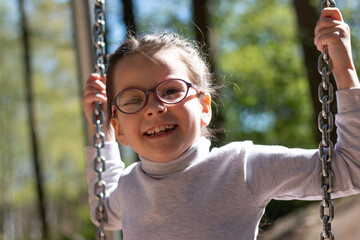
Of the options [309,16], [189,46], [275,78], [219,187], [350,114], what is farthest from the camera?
[275,78]

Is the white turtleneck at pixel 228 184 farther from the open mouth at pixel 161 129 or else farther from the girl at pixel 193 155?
the open mouth at pixel 161 129

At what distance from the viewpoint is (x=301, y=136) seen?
9.77 m

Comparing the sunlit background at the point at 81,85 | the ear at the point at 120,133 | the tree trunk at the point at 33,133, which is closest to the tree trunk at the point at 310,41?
the sunlit background at the point at 81,85

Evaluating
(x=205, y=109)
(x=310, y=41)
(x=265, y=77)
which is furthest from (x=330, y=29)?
(x=265, y=77)

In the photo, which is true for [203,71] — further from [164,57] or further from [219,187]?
[219,187]

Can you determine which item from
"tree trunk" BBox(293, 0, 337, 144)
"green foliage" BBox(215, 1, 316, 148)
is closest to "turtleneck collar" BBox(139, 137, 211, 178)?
"tree trunk" BBox(293, 0, 337, 144)

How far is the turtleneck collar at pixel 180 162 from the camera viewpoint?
5.41 ft

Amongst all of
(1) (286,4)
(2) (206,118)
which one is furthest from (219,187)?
(1) (286,4)

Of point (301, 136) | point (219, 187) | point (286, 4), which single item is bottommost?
point (301, 136)

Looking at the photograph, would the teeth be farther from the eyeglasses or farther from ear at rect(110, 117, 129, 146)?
ear at rect(110, 117, 129, 146)

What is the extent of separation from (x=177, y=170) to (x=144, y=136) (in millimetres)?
157

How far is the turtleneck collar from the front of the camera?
1.65 metres

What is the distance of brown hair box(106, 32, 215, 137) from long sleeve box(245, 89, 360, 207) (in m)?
0.37

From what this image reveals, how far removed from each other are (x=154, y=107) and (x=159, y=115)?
0.03 m
